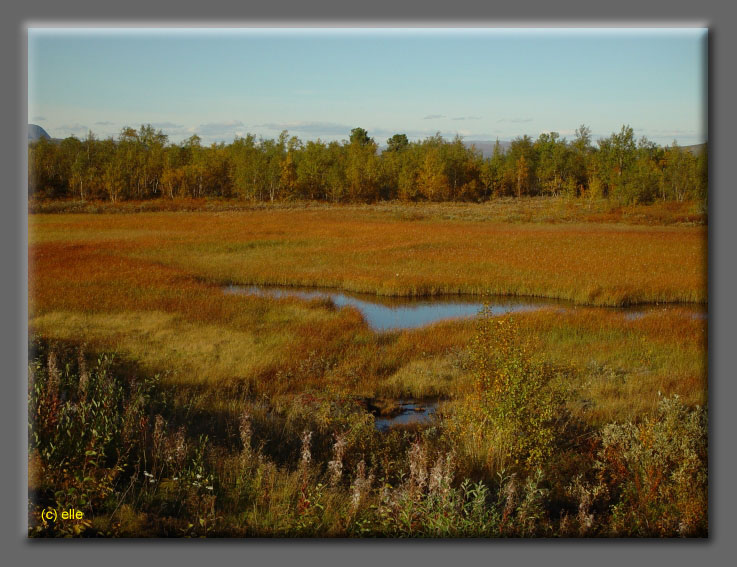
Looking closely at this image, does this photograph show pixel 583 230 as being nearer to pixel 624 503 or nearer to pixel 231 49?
pixel 624 503

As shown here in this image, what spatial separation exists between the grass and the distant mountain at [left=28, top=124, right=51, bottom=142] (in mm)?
778

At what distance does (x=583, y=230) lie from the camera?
7.37m

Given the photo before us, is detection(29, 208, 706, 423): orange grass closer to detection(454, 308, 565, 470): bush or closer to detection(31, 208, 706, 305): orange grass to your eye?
detection(31, 208, 706, 305): orange grass

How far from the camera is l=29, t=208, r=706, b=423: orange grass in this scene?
21.4ft

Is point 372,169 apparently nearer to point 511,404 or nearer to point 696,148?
point 511,404

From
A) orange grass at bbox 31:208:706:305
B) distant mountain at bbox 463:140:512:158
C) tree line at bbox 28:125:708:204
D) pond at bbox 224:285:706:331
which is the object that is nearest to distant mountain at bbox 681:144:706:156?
tree line at bbox 28:125:708:204

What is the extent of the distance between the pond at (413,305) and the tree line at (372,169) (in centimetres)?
115

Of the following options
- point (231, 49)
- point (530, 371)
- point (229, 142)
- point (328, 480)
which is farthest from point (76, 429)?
point (530, 371)

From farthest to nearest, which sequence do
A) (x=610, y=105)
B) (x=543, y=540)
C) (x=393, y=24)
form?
(x=610, y=105) < (x=393, y=24) < (x=543, y=540)

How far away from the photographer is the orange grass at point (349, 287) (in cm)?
652

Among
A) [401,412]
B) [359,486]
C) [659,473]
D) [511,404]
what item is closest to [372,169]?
[401,412]

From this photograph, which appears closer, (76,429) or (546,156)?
(76,429)

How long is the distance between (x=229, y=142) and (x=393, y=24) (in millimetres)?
2100

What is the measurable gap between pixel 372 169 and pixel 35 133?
11.2 ft
